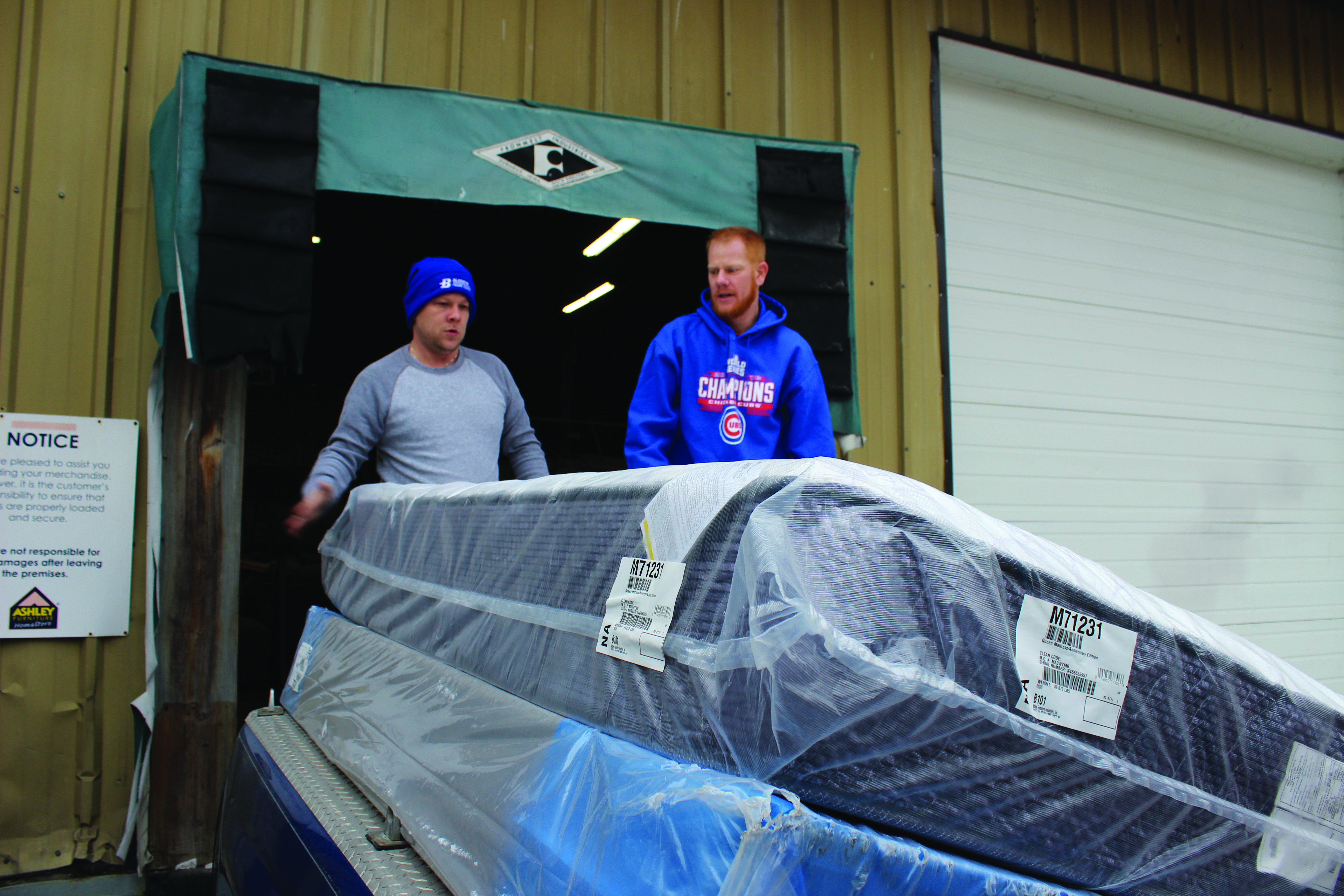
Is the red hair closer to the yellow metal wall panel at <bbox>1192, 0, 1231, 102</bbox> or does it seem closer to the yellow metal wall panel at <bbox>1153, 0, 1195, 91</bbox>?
the yellow metal wall panel at <bbox>1153, 0, 1195, 91</bbox>

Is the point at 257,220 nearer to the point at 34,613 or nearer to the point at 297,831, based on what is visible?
A: the point at 34,613

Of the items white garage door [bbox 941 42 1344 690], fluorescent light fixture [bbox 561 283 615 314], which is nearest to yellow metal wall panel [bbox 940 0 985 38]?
white garage door [bbox 941 42 1344 690]

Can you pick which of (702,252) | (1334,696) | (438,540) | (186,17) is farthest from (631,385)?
(1334,696)

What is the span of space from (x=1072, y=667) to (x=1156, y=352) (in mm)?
5346

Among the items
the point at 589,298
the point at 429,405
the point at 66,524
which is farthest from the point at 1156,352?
the point at 66,524

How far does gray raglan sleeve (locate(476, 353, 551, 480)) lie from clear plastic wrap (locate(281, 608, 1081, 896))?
1388 mm

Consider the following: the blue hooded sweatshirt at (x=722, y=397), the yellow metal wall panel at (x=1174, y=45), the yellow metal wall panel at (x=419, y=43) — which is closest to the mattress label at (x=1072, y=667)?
the blue hooded sweatshirt at (x=722, y=397)

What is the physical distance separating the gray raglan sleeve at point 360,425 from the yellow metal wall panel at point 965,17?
3.73m

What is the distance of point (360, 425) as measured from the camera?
8.60ft

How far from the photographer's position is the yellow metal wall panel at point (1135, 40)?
513cm

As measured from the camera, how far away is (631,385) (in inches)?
393

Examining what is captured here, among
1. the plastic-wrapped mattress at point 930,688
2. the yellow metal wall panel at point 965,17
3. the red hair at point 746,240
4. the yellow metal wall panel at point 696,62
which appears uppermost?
the yellow metal wall panel at point 965,17

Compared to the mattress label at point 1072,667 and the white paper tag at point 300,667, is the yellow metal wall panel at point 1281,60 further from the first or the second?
the white paper tag at point 300,667

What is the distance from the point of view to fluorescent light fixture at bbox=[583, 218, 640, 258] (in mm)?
5453
